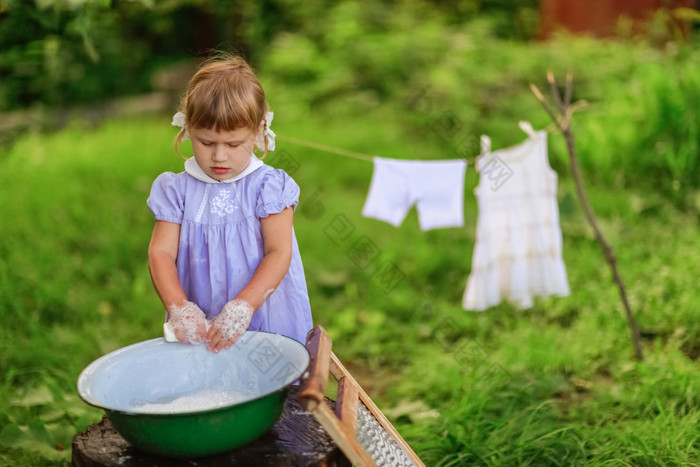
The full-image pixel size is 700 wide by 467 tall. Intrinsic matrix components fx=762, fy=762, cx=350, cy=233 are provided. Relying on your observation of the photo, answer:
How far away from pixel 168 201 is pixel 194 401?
21.4 inches

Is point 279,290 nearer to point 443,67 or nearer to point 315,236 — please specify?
point 315,236

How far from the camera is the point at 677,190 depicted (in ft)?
15.5

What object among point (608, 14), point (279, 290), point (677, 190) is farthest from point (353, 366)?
point (608, 14)

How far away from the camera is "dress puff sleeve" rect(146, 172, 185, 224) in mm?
2012

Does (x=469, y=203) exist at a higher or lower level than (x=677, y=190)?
lower

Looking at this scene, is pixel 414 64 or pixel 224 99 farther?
pixel 414 64

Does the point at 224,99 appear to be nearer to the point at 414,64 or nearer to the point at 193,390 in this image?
the point at 193,390

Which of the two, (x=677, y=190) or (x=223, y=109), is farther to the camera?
(x=677, y=190)

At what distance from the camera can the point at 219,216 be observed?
2.03 metres

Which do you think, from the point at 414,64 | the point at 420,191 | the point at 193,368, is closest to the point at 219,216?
the point at 193,368

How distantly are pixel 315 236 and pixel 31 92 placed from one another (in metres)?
5.68

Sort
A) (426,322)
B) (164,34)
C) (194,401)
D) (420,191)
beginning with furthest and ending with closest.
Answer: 1. (164,34)
2. (426,322)
3. (420,191)
4. (194,401)

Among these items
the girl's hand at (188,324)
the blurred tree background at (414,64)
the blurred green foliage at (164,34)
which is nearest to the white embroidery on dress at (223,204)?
the girl's hand at (188,324)

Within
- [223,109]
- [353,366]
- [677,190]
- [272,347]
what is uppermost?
[223,109]
